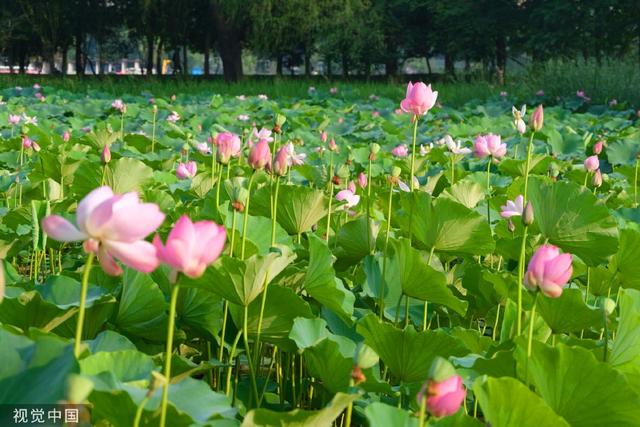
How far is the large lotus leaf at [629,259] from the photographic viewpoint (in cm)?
134

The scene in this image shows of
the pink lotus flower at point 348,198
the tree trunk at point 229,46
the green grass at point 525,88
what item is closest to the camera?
the pink lotus flower at point 348,198

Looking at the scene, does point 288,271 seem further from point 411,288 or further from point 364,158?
point 364,158

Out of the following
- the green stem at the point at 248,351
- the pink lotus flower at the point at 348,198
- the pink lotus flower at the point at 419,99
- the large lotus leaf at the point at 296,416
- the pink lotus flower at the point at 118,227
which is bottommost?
the green stem at the point at 248,351

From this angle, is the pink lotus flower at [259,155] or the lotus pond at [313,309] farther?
the pink lotus flower at [259,155]

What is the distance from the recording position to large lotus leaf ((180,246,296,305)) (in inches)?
37.7

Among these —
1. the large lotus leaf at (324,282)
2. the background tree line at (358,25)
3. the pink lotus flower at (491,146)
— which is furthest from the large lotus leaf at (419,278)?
the background tree line at (358,25)

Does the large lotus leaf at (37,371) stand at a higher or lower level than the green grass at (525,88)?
lower

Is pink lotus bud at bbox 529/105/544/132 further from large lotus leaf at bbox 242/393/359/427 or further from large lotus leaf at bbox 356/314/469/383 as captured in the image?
large lotus leaf at bbox 242/393/359/427

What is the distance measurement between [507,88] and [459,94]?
3.73ft

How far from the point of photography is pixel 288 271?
3.83 ft

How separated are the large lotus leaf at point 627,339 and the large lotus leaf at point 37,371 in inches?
24.8

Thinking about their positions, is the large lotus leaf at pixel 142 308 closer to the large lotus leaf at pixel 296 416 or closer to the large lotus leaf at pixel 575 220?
the large lotus leaf at pixel 296 416

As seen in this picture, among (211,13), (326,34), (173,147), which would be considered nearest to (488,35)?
(326,34)

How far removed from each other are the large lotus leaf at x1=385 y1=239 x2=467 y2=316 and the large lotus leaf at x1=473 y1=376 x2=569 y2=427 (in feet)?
1.33
